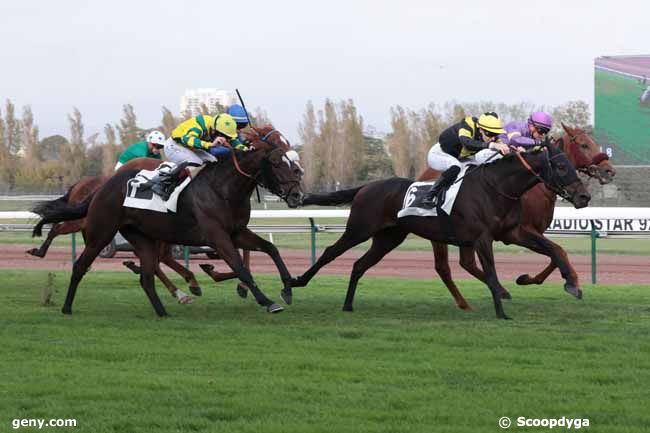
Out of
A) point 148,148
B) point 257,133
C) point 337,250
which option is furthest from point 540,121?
point 148,148

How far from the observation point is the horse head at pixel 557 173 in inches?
371

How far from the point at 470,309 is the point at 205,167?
267cm

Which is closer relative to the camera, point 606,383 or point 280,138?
point 606,383

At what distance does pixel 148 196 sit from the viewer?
999 cm

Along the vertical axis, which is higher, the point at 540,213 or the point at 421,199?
the point at 421,199

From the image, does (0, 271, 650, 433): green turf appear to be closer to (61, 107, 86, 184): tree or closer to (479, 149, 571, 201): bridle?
(479, 149, 571, 201): bridle

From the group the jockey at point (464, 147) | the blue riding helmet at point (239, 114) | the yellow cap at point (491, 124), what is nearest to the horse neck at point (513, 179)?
the jockey at point (464, 147)

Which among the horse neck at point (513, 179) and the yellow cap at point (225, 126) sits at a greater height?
the yellow cap at point (225, 126)

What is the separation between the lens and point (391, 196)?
1030cm

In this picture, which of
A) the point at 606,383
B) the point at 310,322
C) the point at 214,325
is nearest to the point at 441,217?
the point at 310,322

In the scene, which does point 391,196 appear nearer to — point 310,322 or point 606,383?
point 310,322

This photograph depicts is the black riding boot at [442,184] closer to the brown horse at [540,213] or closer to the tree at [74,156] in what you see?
the brown horse at [540,213]

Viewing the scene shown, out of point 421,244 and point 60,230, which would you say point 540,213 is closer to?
point 60,230

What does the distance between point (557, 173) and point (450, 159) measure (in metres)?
1.11
